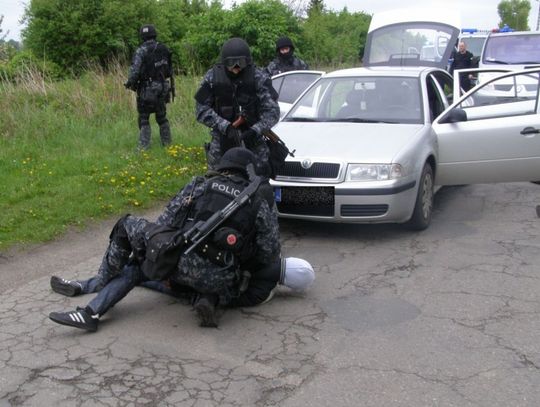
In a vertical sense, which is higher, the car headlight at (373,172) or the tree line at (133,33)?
the tree line at (133,33)

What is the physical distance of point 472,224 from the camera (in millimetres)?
6980

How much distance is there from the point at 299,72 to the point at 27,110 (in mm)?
4760

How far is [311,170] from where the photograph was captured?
20.5 feet

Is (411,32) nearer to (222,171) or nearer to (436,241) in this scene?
(436,241)

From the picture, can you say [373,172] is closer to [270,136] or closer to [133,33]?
[270,136]

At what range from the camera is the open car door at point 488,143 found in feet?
23.3

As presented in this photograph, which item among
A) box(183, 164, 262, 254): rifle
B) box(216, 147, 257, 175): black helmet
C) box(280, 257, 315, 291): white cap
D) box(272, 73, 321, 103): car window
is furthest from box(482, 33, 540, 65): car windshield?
box(183, 164, 262, 254): rifle

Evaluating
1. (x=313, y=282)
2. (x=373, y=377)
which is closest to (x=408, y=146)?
(x=313, y=282)

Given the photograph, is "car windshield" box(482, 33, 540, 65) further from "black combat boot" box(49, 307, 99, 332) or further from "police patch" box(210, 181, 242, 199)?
"black combat boot" box(49, 307, 99, 332)

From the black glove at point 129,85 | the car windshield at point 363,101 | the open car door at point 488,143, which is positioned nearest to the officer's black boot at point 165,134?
the black glove at point 129,85

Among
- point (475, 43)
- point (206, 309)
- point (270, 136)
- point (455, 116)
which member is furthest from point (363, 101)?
point (475, 43)

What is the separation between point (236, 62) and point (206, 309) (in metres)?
2.58

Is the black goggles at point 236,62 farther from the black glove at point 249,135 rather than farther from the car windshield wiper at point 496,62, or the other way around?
the car windshield wiper at point 496,62

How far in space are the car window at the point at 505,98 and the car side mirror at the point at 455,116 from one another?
9.9 inches
